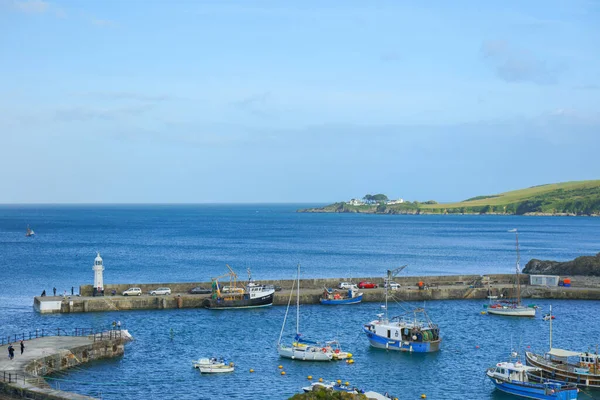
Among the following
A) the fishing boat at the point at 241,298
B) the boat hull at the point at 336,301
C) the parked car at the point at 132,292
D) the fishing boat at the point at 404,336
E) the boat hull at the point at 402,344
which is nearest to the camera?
the boat hull at the point at 402,344

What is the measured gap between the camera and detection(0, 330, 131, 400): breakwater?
118 feet

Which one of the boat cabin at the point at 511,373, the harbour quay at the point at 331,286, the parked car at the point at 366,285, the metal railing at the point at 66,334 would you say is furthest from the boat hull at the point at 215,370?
the parked car at the point at 366,285

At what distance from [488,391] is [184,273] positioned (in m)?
69.3

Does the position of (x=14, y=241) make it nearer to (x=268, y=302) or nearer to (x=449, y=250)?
(x=449, y=250)

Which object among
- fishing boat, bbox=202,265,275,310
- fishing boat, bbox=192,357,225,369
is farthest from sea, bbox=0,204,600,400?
fishing boat, bbox=202,265,275,310

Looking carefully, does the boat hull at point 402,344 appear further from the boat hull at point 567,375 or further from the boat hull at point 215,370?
the boat hull at point 215,370

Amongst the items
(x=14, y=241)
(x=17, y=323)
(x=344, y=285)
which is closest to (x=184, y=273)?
(x=344, y=285)

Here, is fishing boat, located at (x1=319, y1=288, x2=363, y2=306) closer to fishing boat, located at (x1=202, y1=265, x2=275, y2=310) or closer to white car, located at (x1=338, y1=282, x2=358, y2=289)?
white car, located at (x1=338, y1=282, x2=358, y2=289)

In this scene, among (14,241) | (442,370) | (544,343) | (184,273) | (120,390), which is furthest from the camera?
(14,241)

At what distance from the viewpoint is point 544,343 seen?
2234 inches

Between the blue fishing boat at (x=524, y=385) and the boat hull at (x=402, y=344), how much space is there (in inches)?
334

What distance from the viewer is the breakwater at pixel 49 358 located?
35938mm

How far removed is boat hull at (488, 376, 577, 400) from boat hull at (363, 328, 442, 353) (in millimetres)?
9127

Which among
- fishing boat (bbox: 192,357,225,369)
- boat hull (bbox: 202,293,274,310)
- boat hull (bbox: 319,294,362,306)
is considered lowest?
fishing boat (bbox: 192,357,225,369)
